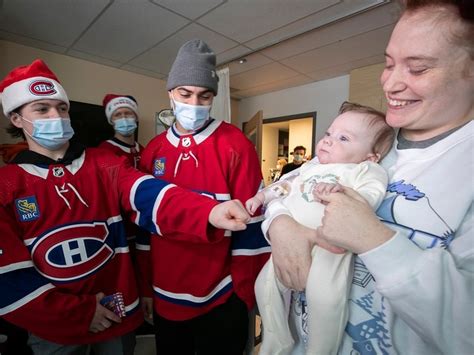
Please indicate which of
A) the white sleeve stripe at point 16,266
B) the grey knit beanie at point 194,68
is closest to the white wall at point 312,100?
the grey knit beanie at point 194,68

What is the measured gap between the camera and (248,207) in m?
0.89

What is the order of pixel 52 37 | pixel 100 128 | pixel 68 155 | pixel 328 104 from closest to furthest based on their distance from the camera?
pixel 68 155 → pixel 52 37 → pixel 100 128 → pixel 328 104

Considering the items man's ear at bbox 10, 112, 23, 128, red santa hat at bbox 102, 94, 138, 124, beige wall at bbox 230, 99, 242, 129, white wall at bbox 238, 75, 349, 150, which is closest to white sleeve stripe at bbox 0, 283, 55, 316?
man's ear at bbox 10, 112, 23, 128

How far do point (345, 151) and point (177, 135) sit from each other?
2.58 ft

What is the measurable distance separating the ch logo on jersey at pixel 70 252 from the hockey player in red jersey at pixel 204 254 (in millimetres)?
252

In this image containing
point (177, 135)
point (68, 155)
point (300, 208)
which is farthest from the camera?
point (177, 135)

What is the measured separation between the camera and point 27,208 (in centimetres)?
92

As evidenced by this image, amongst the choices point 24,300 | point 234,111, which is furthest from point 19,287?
point 234,111

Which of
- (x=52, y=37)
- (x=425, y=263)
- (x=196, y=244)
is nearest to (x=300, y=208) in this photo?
(x=425, y=263)

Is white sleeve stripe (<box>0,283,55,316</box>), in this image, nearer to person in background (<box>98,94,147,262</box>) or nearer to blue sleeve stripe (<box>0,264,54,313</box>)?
blue sleeve stripe (<box>0,264,54,313</box>)

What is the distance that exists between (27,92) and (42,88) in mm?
58

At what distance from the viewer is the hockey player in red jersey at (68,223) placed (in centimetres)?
88

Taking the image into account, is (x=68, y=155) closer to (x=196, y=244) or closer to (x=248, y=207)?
(x=196, y=244)

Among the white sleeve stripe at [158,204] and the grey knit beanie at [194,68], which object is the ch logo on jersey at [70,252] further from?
the grey knit beanie at [194,68]
